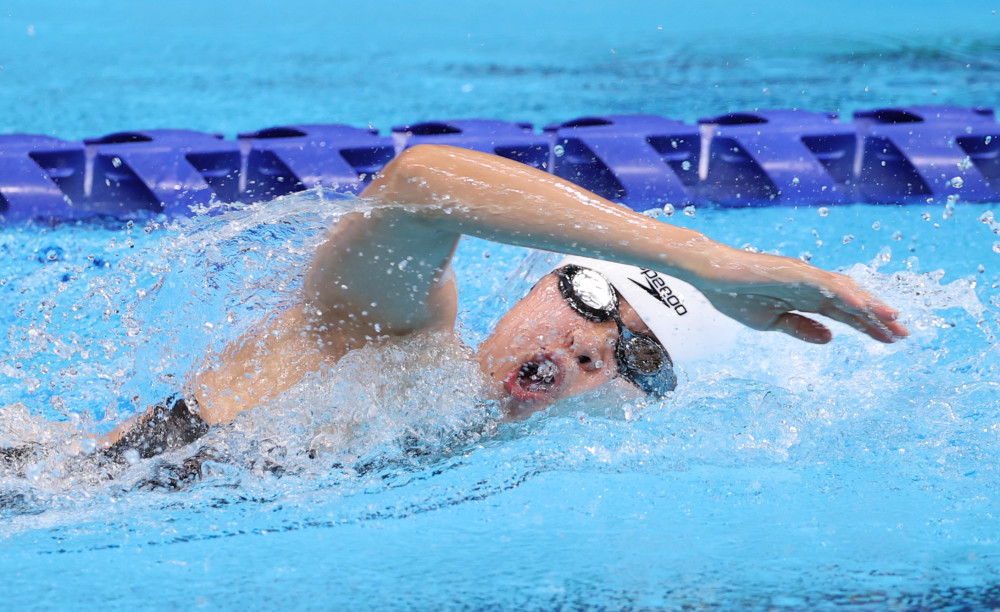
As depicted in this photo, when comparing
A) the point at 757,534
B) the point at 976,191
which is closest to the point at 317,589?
the point at 757,534

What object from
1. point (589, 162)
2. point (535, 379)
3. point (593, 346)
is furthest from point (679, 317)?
point (589, 162)

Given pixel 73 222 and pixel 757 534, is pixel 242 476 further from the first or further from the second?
pixel 73 222

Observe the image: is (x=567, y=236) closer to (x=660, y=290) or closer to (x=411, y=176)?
(x=411, y=176)

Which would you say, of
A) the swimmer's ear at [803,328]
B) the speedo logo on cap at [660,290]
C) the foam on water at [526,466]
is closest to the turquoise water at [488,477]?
the foam on water at [526,466]

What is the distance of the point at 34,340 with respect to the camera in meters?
2.20

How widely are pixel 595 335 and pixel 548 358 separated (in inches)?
3.5

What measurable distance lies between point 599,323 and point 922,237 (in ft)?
5.10

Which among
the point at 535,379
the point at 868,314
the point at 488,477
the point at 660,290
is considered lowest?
the point at 488,477

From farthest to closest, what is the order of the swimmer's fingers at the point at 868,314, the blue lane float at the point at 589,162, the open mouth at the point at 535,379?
the blue lane float at the point at 589,162 → the open mouth at the point at 535,379 → the swimmer's fingers at the point at 868,314

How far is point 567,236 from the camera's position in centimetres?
131

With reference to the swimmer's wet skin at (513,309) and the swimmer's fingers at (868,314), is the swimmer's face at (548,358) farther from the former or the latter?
the swimmer's fingers at (868,314)

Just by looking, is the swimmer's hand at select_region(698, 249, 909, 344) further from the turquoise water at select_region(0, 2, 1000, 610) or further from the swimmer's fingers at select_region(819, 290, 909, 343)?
the turquoise water at select_region(0, 2, 1000, 610)

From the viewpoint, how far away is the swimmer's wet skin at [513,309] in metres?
1.30

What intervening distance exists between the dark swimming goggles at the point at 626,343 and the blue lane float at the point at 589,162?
1238 millimetres
